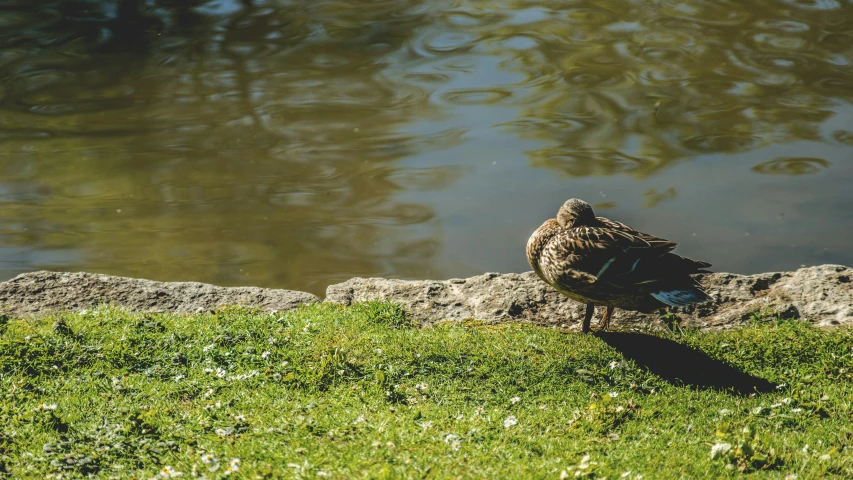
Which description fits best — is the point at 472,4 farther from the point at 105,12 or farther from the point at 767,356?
the point at 767,356

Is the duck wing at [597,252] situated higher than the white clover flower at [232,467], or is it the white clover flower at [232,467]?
the duck wing at [597,252]

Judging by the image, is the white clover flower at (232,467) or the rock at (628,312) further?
the rock at (628,312)

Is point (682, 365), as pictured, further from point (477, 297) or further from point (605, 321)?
point (477, 297)

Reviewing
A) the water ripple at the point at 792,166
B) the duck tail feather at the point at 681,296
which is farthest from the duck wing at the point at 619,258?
the water ripple at the point at 792,166

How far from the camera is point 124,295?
8.47 m

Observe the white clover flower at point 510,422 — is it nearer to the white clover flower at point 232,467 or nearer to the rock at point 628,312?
the white clover flower at point 232,467

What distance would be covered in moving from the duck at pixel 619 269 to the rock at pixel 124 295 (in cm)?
281

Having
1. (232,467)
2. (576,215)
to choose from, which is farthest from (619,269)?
(232,467)

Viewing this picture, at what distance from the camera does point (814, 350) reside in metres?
6.75

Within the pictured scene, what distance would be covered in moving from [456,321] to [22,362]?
368 centimetres

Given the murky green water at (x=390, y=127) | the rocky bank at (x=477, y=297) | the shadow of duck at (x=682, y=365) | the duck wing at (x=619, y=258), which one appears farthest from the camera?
the murky green water at (x=390, y=127)

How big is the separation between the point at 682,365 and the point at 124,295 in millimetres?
5463

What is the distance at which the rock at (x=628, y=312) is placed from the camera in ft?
24.7

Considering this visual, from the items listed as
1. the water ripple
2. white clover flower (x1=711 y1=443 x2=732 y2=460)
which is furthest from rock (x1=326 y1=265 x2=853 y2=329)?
the water ripple
